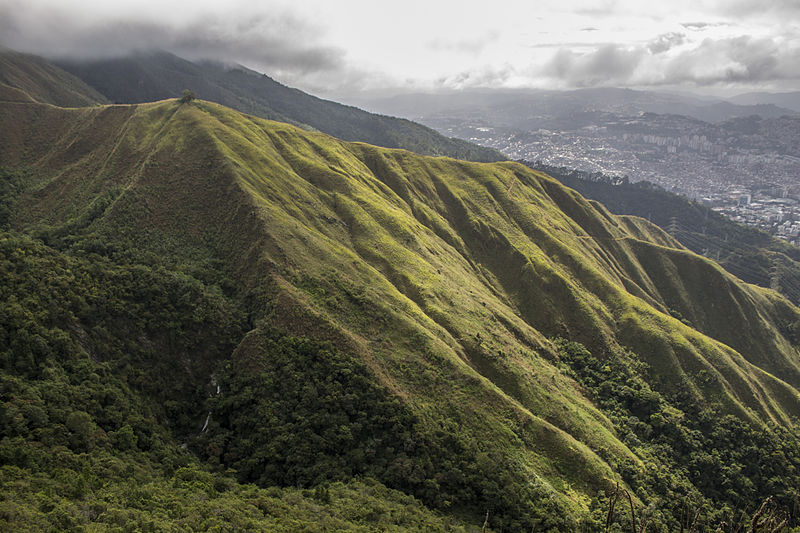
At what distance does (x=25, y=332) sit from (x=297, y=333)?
125 feet

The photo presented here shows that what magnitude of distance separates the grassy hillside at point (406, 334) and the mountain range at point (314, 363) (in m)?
0.53

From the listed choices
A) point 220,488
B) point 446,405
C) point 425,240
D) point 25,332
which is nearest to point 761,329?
point 425,240

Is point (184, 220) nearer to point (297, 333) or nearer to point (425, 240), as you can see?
point (297, 333)

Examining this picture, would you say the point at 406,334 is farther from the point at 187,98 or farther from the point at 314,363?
the point at 187,98

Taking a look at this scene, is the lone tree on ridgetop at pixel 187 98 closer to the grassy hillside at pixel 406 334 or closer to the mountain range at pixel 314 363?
the mountain range at pixel 314 363

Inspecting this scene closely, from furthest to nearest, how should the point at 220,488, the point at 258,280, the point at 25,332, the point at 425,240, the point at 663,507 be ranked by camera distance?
the point at 425,240
the point at 258,280
the point at 663,507
the point at 25,332
the point at 220,488

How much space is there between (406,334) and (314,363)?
19.4 m

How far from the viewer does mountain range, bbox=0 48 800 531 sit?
190ft

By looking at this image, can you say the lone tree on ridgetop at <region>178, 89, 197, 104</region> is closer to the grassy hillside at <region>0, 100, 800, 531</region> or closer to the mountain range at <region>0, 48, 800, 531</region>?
the mountain range at <region>0, 48, 800, 531</region>

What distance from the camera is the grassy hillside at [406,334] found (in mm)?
68375

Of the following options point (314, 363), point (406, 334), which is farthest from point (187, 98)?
point (314, 363)

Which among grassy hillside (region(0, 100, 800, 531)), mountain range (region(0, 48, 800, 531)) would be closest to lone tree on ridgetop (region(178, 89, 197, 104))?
mountain range (region(0, 48, 800, 531))

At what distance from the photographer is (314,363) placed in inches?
2931

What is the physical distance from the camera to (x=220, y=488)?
58844 millimetres
